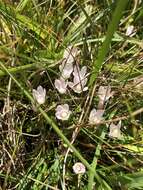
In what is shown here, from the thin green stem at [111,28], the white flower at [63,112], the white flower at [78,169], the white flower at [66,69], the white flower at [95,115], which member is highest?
the thin green stem at [111,28]

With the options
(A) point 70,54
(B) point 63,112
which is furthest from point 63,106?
(A) point 70,54

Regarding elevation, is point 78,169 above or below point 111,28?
below

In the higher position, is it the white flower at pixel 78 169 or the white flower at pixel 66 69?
the white flower at pixel 66 69

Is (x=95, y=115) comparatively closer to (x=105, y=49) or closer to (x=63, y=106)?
(x=63, y=106)

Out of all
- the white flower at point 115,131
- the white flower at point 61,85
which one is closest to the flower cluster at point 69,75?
the white flower at point 61,85

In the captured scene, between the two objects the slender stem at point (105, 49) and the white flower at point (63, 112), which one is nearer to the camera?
the slender stem at point (105, 49)

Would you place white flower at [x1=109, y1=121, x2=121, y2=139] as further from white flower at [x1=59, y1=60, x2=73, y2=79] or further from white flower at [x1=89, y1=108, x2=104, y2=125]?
white flower at [x1=59, y1=60, x2=73, y2=79]

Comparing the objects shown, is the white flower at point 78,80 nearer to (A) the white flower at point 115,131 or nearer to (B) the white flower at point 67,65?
(B) the white flower at point 67,65
